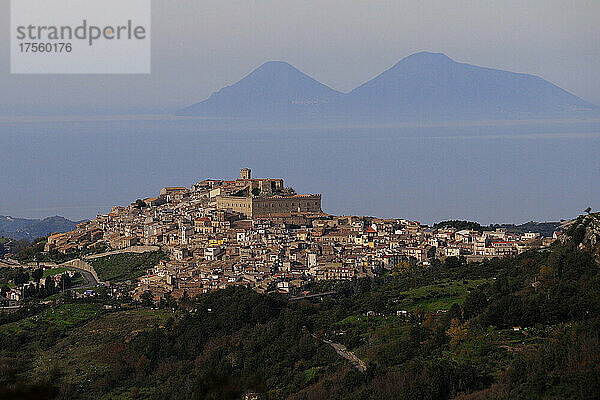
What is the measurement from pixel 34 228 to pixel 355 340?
2742 inches

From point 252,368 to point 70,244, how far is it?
2163 cm

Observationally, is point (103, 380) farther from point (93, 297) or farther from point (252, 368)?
point (93, 297)

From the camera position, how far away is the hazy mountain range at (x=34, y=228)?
78.5m

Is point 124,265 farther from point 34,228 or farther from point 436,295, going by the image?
point 34,228

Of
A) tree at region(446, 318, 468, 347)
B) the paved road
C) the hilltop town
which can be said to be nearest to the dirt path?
tree at region(446, 318, 468, 347)

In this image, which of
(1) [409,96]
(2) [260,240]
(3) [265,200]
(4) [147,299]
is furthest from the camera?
(1) [409,96]

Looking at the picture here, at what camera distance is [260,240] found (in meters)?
33.0

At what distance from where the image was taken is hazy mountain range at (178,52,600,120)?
11631 centimetres

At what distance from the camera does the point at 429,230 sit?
3547 centimetres

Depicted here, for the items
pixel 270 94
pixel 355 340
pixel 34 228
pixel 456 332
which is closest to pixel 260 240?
pixel 355 340

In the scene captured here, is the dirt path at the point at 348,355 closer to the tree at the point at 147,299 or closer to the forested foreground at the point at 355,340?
the forested foreground at the point at 355,340

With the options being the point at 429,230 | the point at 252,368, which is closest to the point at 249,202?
the point at 429,230

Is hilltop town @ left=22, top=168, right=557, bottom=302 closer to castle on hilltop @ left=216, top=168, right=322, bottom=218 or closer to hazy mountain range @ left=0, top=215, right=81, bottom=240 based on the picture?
castle on hilltop @ left=216, top=168, right=322, bottom=218

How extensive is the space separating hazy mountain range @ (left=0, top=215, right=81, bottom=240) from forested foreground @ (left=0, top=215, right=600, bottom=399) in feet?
175
